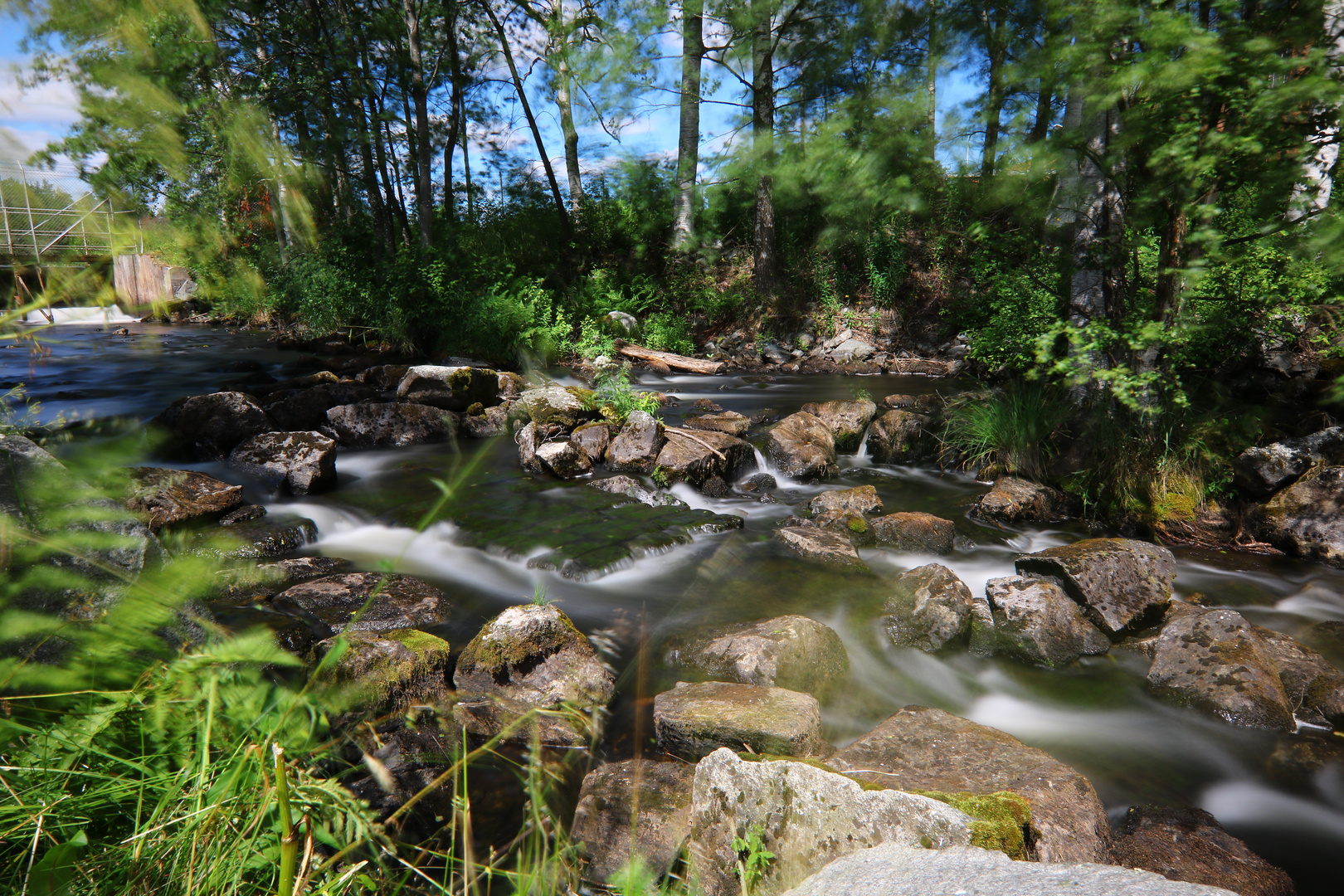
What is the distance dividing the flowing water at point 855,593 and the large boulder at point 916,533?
14 cm

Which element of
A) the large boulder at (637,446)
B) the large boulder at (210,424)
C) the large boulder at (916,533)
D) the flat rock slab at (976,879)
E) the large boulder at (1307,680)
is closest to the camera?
the flat rock slab at (976,879)

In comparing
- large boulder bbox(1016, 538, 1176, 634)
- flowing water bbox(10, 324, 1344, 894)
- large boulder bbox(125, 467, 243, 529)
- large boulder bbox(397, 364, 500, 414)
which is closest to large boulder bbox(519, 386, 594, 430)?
flowing water bbox(10, 324, 1344, 894)

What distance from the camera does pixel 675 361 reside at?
1522cm

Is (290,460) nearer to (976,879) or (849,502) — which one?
(849,502)

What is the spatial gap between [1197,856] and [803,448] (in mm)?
5695

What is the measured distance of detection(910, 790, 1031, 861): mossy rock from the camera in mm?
2014

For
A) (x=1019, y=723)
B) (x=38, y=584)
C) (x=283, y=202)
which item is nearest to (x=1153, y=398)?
(x=1019, y=723)

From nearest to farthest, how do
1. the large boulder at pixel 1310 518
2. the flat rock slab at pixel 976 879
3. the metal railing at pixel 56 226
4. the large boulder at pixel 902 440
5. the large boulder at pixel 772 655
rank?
the metal railing at pixel 56 226, the flat rock slab at pixel 976 879, the large boulder at pixel 772 655, the large boulder at pixel 1310 518, the large boulder at pixel 902 440

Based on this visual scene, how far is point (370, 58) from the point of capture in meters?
15.5

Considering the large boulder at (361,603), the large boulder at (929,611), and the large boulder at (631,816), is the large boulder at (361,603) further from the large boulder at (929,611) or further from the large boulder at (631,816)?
the large boulder at (929,611)

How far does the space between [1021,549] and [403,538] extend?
5.82 meters

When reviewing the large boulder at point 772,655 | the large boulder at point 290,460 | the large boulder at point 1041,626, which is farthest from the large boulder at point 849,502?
the large boulder at point 290,460

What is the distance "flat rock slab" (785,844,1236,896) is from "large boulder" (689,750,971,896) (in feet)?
1.09

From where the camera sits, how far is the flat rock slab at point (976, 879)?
131cm
